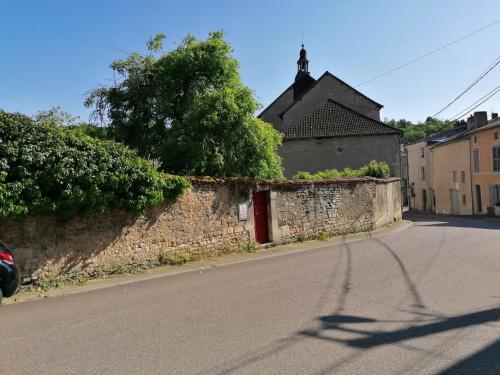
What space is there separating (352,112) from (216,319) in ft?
91.2

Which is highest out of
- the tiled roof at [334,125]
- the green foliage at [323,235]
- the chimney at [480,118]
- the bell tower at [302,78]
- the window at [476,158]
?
the bell tower at [302,78]

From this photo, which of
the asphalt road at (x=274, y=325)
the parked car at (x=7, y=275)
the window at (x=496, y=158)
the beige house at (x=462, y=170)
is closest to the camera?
the asphalt road at (x=274, y=325)

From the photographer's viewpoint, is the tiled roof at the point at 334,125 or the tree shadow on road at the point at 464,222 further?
the tiled roof at the point at 334,125

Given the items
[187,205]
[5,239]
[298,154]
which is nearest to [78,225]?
[5,239]

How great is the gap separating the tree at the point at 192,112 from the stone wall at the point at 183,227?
1581 millimetres

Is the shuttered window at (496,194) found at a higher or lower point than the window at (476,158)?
lower

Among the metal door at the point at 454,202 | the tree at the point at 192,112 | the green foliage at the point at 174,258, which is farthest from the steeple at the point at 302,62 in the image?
the green foliage at the point at 174,258

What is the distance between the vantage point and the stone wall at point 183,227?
9.01m

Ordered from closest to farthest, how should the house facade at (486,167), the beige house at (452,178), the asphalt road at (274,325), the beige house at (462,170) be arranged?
the asphalt road at (274,325), the house facade at (486,167), the beige house at (462,170), the beige house at (452,178)

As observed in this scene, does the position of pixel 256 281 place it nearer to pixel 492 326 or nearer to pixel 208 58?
pixel 492 326

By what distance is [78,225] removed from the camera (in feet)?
31.5

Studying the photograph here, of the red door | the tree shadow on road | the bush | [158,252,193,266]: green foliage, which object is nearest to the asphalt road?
[158,252,193,266]: green foliage

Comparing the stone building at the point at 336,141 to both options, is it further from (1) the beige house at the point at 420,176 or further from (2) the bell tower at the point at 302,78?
(1) the beige house at the point at 420,176

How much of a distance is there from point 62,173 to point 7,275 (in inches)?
97.0
